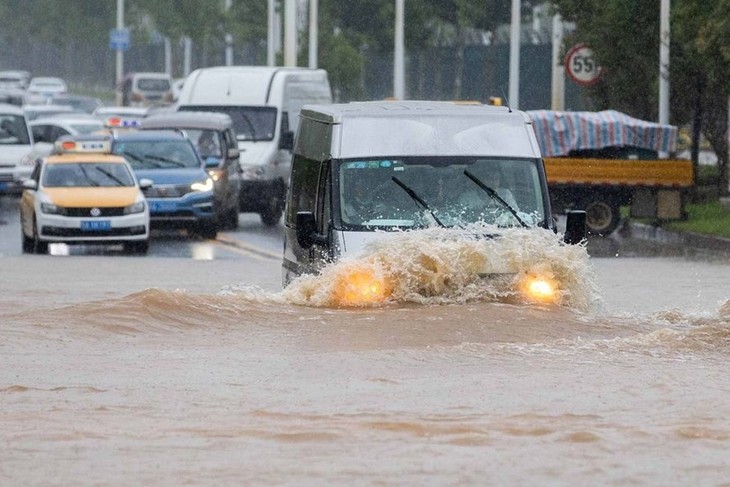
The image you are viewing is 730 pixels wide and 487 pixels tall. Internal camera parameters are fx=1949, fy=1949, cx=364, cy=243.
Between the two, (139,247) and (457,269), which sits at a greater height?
(457,269)

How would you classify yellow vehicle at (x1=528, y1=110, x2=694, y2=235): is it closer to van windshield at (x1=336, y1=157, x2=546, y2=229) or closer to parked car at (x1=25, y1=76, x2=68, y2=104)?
van windshield at (x1=336, y1=157, x2=546, y2=229)

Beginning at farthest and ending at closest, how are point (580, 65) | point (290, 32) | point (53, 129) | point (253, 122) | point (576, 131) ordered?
point (290, 32) < point (53, 129) < point (580, 65) < point (253, 122) < point (576, 131)

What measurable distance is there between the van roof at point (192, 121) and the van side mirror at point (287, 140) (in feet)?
3.01

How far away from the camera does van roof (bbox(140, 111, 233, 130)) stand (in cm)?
3176

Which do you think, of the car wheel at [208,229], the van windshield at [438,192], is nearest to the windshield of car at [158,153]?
the car wheel at [208,229]

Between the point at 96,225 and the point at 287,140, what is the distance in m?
5.78

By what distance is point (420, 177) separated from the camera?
13992mm

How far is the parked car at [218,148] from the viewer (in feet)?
99.1

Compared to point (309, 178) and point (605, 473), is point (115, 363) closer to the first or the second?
point (309, 178)

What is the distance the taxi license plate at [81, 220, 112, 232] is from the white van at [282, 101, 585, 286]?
11870mm

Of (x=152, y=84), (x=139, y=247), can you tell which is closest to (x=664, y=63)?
(x=139, y=247)

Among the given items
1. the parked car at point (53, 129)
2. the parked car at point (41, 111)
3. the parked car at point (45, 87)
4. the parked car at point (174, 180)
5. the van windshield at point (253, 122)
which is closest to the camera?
the parked car at point (174, 180)

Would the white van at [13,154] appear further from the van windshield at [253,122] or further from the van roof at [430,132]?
the van roof at [430,132]

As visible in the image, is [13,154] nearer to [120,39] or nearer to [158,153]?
[158,153]
